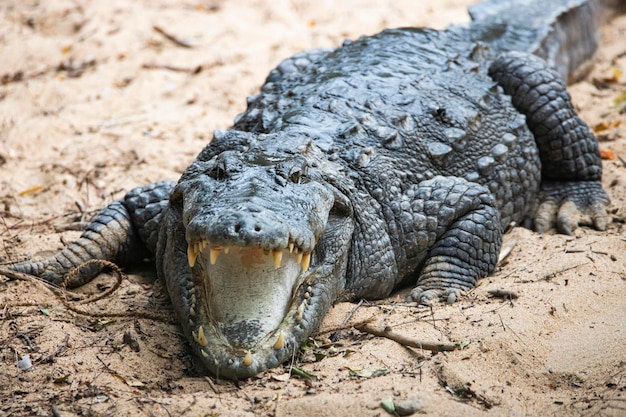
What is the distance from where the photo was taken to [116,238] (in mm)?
4715

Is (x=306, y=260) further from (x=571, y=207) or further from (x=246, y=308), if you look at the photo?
(x=571, y=207)

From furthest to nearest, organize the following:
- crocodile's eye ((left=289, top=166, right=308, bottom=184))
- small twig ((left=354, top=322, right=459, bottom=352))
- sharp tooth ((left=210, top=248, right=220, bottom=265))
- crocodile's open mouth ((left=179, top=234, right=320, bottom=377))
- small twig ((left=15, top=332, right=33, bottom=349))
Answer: crocodile's eye ((left=289, top=166, right=308, bottom=184)) < small twig ((left=15, top=332, right=33, bottom=349)) < small twig ((left=354, top=322, right=459, bottom=352)) < crocodile's open mouth ((left=179, top=234, right=320, bottom=377)) < sharp tooth ((left=210, top=248, right=220, bottom=265))

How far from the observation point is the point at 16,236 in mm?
4949

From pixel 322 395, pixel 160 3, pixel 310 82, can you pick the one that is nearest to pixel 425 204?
pixel 310 82

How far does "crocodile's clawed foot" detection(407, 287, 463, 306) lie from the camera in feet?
13.5

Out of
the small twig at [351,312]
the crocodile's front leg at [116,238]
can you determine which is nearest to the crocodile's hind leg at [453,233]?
the small twig at [351,312]

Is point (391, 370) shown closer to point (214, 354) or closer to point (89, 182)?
point (214, 354)

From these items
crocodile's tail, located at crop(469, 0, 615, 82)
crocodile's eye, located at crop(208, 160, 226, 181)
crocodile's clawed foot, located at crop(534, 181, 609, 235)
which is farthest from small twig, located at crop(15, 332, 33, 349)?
crocodile's tail, located at crop(469, 0, 615, 82)

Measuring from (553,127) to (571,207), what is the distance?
2.06ft

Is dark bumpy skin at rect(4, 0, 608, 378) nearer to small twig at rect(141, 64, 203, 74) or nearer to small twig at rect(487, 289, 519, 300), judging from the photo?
small twig at rect(487, 289, 519, 300)

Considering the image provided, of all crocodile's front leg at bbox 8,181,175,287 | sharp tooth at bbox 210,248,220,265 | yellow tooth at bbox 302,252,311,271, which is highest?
sharp tooth at bbox 210,248,220,265

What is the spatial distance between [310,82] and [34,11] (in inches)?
204

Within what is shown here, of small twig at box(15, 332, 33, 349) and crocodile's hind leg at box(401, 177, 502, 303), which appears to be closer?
small twig at box(15, 332, 33, 349)

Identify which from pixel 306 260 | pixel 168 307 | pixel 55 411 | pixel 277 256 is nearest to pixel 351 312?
pixel 306 260
